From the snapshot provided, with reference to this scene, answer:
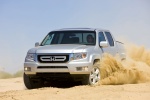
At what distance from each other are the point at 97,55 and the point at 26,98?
3250mm

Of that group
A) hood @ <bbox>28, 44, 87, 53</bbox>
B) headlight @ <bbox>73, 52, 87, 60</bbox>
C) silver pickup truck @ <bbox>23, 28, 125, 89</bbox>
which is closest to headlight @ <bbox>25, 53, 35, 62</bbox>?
silver pickup truck @ <bbox>23, 28, 125, 89</bbox>

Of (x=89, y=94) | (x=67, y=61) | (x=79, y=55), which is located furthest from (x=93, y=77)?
(x=89, y=94)

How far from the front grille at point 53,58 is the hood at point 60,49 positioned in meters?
0.13

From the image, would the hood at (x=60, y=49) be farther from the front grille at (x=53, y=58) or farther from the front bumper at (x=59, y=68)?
the front bumper at (x=59, y=68)

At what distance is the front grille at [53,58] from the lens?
1096cm

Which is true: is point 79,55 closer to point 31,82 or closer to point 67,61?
point 67,61

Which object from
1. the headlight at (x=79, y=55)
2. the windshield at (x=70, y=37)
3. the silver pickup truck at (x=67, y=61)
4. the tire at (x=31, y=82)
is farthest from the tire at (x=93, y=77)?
the tire at (x=31, y=82)

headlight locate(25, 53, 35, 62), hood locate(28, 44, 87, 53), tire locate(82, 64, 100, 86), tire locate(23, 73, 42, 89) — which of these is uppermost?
hood locate(28, 44, 87, 53)

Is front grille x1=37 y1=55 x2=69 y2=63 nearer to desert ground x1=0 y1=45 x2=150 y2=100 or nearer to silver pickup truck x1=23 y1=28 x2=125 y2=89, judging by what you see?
silver pickup truck x1=23 y1=28 x2=125 y2=89

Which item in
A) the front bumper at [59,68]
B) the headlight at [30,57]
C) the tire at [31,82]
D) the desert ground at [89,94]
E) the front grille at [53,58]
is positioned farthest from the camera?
the tire at [31,82]

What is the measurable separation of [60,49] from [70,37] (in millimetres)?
1242

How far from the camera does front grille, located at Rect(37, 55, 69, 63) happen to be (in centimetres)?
1096

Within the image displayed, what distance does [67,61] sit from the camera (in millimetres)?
10938

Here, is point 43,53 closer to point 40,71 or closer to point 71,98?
point 40,71
